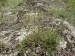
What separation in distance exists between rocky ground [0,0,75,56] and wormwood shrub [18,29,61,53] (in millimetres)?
149

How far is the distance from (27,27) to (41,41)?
988 millimetres

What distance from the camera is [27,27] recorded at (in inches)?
279

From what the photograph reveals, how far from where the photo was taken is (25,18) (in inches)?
306

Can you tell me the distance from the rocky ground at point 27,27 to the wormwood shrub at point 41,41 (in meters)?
0.15

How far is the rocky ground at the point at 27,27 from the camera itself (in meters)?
6.41

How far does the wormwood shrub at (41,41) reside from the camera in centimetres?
622

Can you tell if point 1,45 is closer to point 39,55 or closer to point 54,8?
point 39,55

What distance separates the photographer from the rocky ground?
6414mm

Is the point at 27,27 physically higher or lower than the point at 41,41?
higher

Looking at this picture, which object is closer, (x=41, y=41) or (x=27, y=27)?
(x=41, y=41)

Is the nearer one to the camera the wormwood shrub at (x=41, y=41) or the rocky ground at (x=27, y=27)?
the wormwood shrub at (x=41, y=41)

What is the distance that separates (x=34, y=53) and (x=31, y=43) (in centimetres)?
35

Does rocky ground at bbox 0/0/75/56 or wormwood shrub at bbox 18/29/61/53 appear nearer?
wormwood shrub at bbox 18/29/61/53

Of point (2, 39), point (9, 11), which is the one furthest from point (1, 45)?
point (9, 11)
